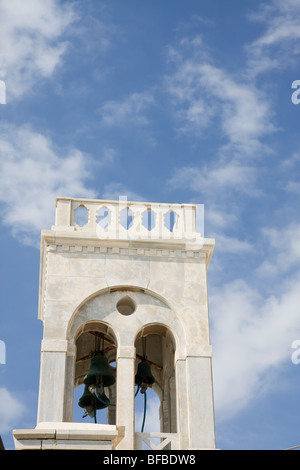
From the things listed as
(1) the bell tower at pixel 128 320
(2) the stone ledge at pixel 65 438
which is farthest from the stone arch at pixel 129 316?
(2) the stone ledge at pixel 65 438

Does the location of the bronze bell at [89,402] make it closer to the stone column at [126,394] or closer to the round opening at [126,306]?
the stone column at [126,394]

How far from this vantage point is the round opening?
2408 cm

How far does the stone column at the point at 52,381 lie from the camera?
22.0m

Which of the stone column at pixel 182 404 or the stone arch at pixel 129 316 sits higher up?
the stone arch at pixel 129 316

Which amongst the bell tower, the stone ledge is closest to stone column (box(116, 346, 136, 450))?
the bell tower

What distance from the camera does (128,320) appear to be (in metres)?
23.7

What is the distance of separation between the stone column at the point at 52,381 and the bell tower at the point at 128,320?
0.02 metres

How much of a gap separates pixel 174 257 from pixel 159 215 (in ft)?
4.46

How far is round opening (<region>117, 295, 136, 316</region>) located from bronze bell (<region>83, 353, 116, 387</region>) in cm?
129

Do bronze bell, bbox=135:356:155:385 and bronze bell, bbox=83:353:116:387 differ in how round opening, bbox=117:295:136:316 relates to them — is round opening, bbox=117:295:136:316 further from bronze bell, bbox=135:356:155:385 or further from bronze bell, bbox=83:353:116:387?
bronze bell, bbox=135:356:155:385

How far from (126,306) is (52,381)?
9.99 ft
